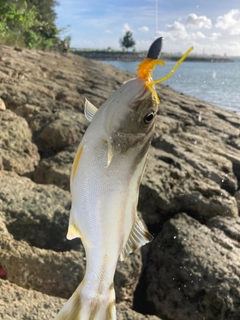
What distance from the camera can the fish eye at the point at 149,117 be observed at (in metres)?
1.71

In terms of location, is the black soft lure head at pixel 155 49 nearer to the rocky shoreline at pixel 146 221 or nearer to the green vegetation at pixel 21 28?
the rocky shoreline at pixel 146 221

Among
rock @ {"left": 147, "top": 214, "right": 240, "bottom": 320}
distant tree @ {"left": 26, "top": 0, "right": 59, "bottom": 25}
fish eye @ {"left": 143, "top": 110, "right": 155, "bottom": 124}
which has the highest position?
distant tree @ {"left": 26, "top": 0, "right": 59, "bottom": 25}

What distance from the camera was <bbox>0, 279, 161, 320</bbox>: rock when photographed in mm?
2814

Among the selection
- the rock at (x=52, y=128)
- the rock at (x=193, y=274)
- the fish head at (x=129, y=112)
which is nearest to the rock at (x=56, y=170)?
the rock at (x=52, y=128)

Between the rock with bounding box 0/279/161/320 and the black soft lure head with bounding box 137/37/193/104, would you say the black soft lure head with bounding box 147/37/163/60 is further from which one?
the rock with bounding box 0/279/161/320

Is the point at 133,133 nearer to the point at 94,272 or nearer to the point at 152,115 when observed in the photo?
the point at 152,115

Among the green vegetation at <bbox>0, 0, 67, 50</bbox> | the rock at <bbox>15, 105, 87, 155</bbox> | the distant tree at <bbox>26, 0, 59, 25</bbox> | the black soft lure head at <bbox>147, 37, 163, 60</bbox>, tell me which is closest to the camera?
the black soft lure head at <bbox>147, 37, 163, 60</bbox>

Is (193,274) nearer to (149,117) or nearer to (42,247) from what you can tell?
(42,247)

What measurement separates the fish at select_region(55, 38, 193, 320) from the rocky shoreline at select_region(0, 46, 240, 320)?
1.16 m

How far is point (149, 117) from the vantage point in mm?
1725

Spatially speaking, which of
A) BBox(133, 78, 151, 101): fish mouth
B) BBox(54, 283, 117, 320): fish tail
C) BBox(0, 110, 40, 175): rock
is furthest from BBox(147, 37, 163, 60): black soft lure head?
BBox(0, 110, 40, 175): rock

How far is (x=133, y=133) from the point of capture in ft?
5.63

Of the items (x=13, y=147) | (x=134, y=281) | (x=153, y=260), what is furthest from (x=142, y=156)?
(x=13, y=147)

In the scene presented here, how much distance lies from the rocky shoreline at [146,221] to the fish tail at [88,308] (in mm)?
1083
